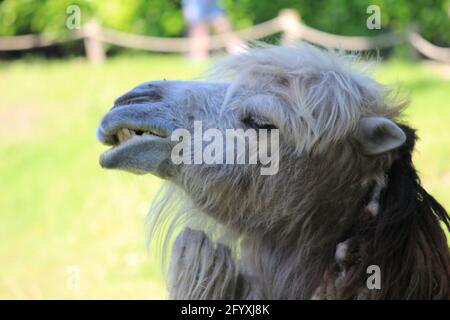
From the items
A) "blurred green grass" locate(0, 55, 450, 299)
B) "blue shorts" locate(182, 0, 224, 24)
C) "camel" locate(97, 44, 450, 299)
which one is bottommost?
"blurred green grass" locate(0, 55, 450, 299)

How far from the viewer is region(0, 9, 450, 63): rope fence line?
14.0m

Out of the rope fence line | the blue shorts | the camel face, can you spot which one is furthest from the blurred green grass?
the camel face

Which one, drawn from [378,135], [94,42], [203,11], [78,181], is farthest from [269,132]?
[94,42]

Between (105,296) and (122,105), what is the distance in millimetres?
3246

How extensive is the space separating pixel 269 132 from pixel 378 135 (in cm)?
42

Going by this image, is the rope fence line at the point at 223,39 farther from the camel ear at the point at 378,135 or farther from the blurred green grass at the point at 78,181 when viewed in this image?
the camel ear at the point at 378,135

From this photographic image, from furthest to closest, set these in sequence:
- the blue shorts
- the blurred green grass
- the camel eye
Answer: the blue shorts
the blurred green grass
the camel eye

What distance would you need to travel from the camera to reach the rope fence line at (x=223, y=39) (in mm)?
13953

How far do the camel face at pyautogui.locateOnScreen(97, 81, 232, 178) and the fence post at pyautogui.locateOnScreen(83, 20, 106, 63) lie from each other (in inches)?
465

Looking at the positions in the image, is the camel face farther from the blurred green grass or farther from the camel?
the blurred green grass

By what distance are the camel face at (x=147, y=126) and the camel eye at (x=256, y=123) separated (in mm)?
102

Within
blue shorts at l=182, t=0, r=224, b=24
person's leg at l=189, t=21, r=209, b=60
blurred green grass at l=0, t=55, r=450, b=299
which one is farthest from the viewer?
blue shorts at l=182, t=0, r=224, b=24

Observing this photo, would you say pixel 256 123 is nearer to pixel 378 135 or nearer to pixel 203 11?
pixel 378 135
